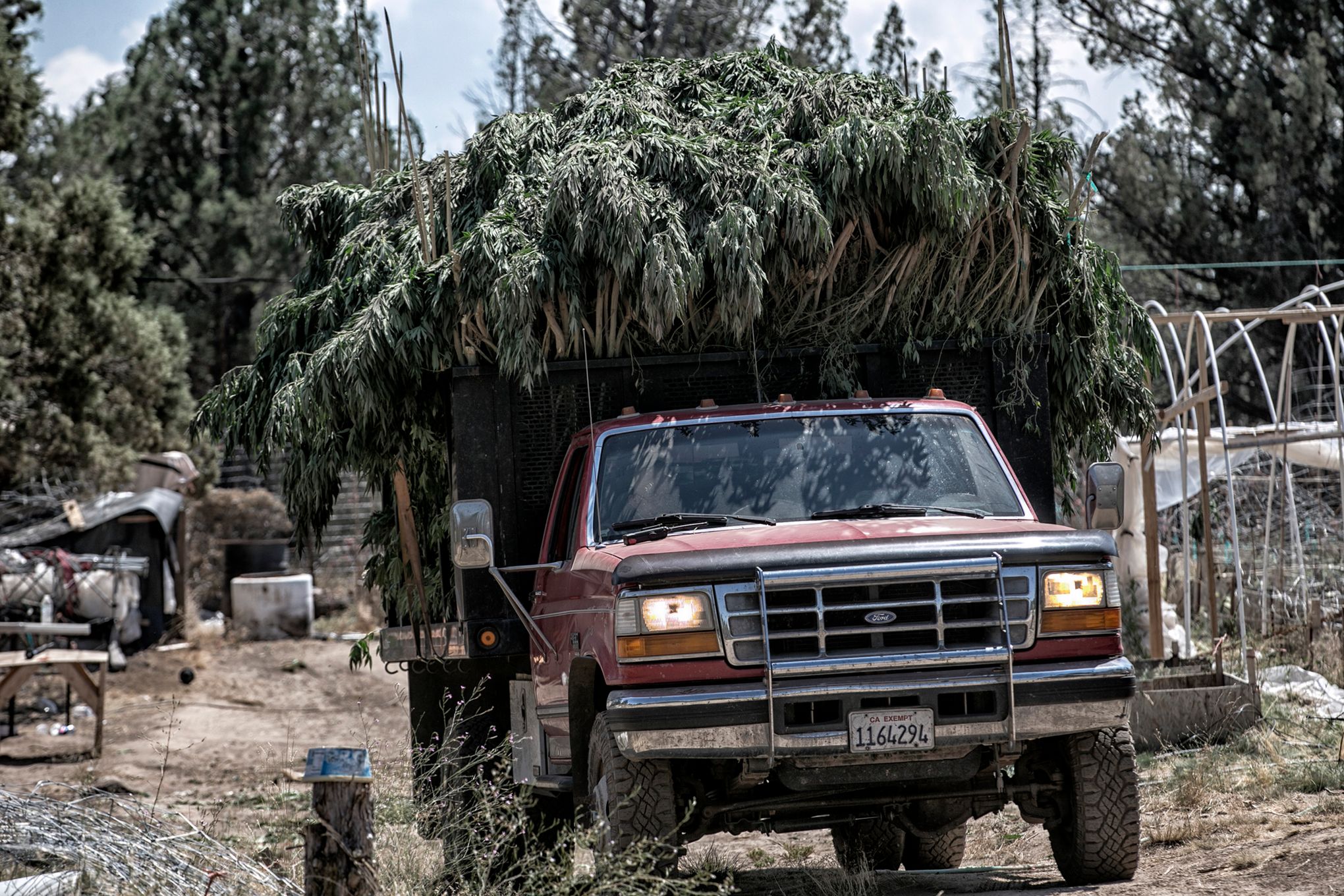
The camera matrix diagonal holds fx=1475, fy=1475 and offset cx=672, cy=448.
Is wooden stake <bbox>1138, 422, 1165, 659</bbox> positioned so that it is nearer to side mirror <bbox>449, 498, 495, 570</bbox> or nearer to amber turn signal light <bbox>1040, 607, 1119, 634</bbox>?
amber turn signal light <bbox>1040, 607, 1119, 634</bbox>

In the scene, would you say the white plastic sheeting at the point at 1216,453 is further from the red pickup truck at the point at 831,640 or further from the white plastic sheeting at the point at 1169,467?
the red pickup truck at the point at 831,640

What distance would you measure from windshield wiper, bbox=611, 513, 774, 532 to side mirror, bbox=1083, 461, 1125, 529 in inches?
58.4

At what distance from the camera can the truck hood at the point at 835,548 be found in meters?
5.34

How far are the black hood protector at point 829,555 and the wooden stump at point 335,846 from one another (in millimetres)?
1308

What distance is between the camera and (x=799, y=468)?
6387 millimetres

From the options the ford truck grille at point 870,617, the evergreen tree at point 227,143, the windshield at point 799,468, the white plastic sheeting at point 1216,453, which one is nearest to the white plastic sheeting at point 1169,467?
the white plastic sheeting at point 1216,453

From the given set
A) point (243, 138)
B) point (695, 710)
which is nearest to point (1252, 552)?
point (695, 710)

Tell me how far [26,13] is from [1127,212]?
685 inches

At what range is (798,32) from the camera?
1083 inches

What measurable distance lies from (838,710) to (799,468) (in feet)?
4.41

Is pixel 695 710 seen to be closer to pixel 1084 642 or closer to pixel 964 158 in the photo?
pixel 1084 642

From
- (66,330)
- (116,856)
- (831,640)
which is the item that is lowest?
(116,856)

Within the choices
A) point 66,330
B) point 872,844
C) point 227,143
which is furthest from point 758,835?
point 227,143

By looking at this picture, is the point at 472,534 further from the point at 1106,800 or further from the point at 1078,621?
the point at 1106,800
